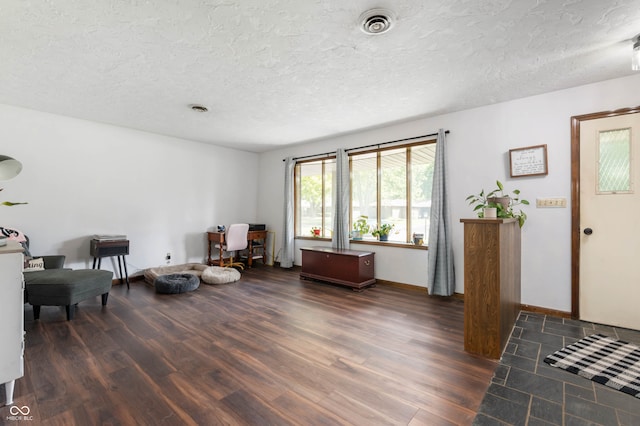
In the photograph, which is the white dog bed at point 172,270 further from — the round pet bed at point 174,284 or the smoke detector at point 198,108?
the smoke detector at point 198,108

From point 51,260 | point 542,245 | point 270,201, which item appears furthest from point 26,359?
point 542,245

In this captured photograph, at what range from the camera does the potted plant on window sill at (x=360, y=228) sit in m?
4.86

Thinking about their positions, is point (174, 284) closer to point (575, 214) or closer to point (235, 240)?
point (235, 240)

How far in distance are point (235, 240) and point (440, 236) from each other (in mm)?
3519

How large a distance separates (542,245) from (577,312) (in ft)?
2.46

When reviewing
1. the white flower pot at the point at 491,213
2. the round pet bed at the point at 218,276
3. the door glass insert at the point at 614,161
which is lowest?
the round pet bed at the point at 218,276

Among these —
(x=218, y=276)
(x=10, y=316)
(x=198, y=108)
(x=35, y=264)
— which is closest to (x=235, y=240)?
(x=218, y=276)

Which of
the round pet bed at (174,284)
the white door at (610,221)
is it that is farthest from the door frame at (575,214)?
the round pet bed at (174,284)

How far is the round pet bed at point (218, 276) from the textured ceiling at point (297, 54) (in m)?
2.44

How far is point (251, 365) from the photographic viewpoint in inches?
83.9

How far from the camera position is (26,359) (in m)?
2.20

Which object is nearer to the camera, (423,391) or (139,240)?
(423,391)

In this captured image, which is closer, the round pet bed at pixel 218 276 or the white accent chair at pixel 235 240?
the round pet bed at pixel 218 276

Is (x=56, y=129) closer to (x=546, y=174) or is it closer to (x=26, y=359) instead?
(x=26, y=359)
